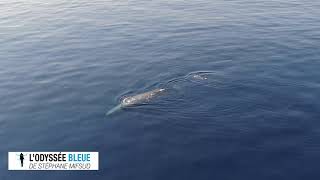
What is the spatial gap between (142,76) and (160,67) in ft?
8.92

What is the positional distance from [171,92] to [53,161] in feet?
38.8

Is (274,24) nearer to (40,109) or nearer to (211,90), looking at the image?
(211,90)

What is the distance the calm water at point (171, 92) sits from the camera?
92.4 ft

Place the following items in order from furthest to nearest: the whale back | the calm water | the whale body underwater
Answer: the whale back, the whale body underwater, the calm water

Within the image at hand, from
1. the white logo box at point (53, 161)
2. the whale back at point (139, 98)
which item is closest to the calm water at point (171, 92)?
the white logo box at point (53, 161)

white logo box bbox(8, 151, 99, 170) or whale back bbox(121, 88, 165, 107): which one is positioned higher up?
whale back bbox(121, 88, 165, 107)

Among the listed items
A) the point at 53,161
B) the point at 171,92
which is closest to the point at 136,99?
the point at 171,92

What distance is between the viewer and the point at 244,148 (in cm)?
2897

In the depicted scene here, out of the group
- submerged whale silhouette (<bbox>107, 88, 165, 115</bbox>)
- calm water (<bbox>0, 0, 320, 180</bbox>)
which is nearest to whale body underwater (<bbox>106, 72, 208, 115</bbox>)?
submerged whale silhouette (<bbox>107, 88, 165, 115</bbox>)

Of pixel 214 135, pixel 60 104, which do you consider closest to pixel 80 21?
pixel 60 104

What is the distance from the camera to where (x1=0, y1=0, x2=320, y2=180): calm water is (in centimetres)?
2816

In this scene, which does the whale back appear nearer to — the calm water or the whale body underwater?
the whale body underwater

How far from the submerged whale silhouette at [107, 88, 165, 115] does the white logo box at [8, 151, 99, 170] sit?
5.78 meters

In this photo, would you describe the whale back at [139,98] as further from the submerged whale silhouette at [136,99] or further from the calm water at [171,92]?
the calm water at [171,92]
